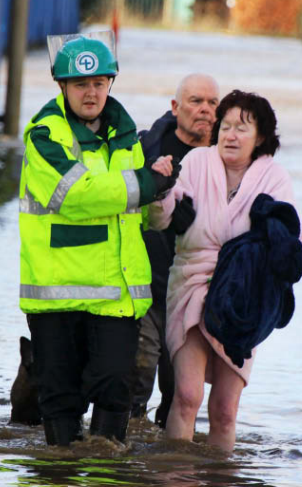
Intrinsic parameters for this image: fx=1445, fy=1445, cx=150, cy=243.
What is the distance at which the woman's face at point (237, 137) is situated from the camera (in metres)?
6.06

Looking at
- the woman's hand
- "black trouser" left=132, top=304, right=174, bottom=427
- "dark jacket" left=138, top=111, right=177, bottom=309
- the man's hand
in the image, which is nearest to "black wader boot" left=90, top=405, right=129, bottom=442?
"black trouser" left=132, top=304, right=174, bottom=427

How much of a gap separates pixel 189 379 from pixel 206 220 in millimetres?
671

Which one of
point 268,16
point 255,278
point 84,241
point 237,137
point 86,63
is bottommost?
point 255,278

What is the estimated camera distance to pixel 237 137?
6.05 m

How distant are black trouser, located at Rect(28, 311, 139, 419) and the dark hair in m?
0.98

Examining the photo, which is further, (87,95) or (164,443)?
(164,443)

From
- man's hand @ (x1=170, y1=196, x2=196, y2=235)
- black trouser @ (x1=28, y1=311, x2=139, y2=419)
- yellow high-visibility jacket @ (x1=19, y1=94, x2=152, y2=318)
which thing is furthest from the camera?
man's hand @ (x1=170, y1=196, x2=196, y2=235)

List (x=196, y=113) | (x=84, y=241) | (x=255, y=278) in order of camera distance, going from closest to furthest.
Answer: (x=84, y=241), (x=255, y=278), (x=196, y=113)

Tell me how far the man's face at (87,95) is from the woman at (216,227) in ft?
1.75

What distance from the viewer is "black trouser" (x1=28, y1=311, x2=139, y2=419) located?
5.68 metres

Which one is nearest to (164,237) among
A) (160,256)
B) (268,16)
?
(160,256)

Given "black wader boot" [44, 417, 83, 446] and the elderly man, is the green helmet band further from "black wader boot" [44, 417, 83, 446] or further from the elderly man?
"black wader boot" [44, 417, 83, 446]

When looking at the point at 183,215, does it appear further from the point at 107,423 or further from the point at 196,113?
the point at 107,423

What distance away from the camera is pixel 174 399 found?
617 cm
